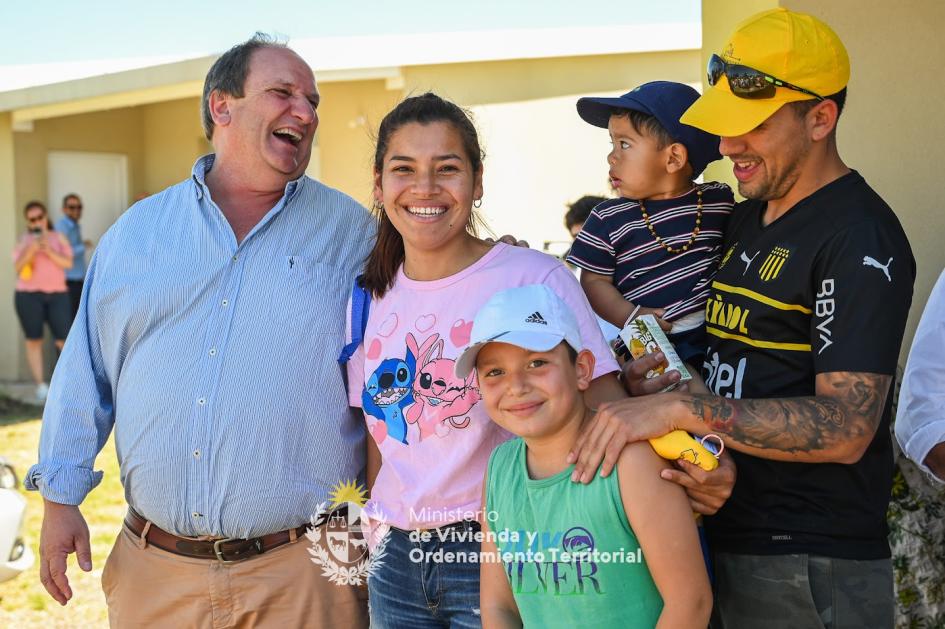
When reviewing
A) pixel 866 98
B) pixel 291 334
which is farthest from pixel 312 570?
pixel 866 98

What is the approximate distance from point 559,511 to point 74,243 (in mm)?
12499

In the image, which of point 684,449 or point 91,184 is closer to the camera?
point 684,449

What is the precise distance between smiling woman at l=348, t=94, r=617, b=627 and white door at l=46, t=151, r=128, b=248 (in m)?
12.4

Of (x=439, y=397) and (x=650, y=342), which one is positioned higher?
(x=650, y=342)

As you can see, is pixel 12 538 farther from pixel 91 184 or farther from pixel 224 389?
pixel 91 184

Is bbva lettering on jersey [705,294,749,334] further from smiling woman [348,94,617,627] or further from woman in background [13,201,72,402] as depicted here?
woman in background [13,201,72,402]

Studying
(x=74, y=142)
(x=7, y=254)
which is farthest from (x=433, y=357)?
(x=74, y=142)

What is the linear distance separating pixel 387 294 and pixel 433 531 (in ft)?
2.33

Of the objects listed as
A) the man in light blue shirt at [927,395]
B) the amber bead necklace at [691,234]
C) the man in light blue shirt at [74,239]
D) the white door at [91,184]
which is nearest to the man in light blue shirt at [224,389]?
the amber bead necklace at [691,234]

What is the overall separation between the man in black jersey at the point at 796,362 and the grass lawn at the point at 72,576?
4.49 meters

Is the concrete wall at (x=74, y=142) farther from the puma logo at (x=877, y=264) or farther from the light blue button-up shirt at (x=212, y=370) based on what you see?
the puma logo at (x=877, y=264)

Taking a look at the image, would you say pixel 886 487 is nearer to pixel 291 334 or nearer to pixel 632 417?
pixel 632 417

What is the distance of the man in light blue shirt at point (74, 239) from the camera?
43.9 ft

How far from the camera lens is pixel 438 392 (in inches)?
109
